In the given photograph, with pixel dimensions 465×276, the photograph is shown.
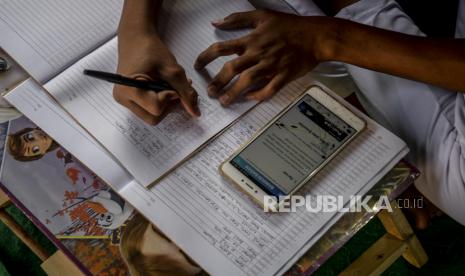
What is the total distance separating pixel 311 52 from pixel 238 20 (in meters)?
0.12

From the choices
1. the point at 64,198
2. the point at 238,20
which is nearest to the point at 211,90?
the point at 238,20

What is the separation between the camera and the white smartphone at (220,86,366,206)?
2.22ft

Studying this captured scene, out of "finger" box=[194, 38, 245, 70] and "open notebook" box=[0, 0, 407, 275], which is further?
"finger" box=[194, 38, 245, 70]

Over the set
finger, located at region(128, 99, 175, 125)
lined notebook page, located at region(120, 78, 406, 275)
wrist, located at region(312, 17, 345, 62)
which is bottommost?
lined notebook page, located at region(120, 78, 406, 275)

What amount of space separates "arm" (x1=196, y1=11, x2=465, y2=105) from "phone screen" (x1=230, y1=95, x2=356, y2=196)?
2.5 inches

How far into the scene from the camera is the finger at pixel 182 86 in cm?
72

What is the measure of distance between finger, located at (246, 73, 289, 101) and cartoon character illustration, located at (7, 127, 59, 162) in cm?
30

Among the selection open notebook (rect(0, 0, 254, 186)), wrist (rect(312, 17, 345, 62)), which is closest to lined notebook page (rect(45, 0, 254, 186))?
open notebook (rect(0, 0, 254, 186))

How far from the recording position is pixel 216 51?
30.1 inches

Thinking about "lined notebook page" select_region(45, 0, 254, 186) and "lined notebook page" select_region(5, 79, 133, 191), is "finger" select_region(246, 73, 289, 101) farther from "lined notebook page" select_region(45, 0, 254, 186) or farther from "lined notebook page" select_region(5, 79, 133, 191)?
"lined notebook page" select_region(5, 79, 133, 191)

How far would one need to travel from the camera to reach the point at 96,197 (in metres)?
0.71

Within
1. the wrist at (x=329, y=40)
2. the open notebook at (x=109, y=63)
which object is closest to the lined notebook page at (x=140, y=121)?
the open notebook at (x=109, y=63)

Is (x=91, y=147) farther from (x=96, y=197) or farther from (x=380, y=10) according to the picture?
(x=380, y=10)

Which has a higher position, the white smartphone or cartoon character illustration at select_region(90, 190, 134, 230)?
cartoon character illustration at select_region(90, 190, 134, 230)
